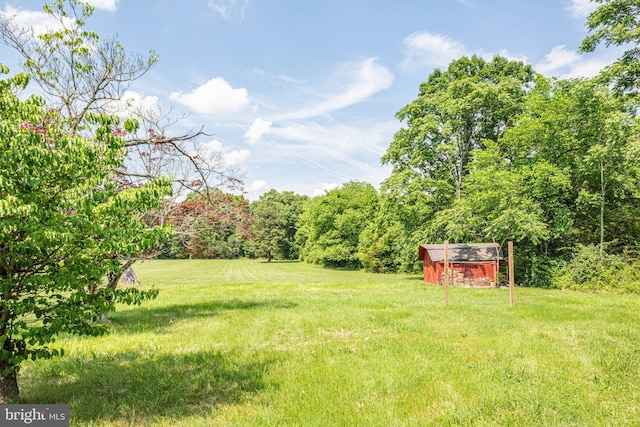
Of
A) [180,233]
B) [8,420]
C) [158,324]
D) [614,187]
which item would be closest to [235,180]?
[180,233]

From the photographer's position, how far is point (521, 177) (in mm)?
24312

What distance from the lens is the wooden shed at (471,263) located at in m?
24.9

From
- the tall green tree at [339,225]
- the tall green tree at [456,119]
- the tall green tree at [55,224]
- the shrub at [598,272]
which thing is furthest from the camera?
the tall green tree at [339,225]

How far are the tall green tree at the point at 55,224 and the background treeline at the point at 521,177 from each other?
893 cm

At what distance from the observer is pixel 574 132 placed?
2427cm

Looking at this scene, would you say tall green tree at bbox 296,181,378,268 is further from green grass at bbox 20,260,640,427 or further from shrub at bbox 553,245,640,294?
green grass at bbox 20,260,640,427

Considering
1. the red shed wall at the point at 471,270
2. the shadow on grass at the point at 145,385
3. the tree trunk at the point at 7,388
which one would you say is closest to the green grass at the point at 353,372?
the shadow on grass at the point at 145,385

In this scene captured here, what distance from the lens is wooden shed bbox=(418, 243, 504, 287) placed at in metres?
24.9

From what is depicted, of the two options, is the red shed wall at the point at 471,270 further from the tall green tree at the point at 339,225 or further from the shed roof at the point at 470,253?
the tall green tree at the point at 339,225

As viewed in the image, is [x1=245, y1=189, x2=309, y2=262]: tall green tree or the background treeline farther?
[x1=245, y1=189, x2=309, y2=262]: tall green tree

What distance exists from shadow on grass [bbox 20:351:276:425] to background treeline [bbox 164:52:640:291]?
7.05 metres

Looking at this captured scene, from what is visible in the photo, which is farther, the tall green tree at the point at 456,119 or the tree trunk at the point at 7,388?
the tall green tree at the point at 456,119

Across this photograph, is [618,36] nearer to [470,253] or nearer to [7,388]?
[470,253]

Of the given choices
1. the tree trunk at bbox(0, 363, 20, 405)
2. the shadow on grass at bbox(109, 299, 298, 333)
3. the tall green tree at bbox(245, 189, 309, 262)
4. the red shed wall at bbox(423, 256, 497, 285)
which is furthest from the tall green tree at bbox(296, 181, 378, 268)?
the tree trunk at bbox(0, 363, 20, 405)
